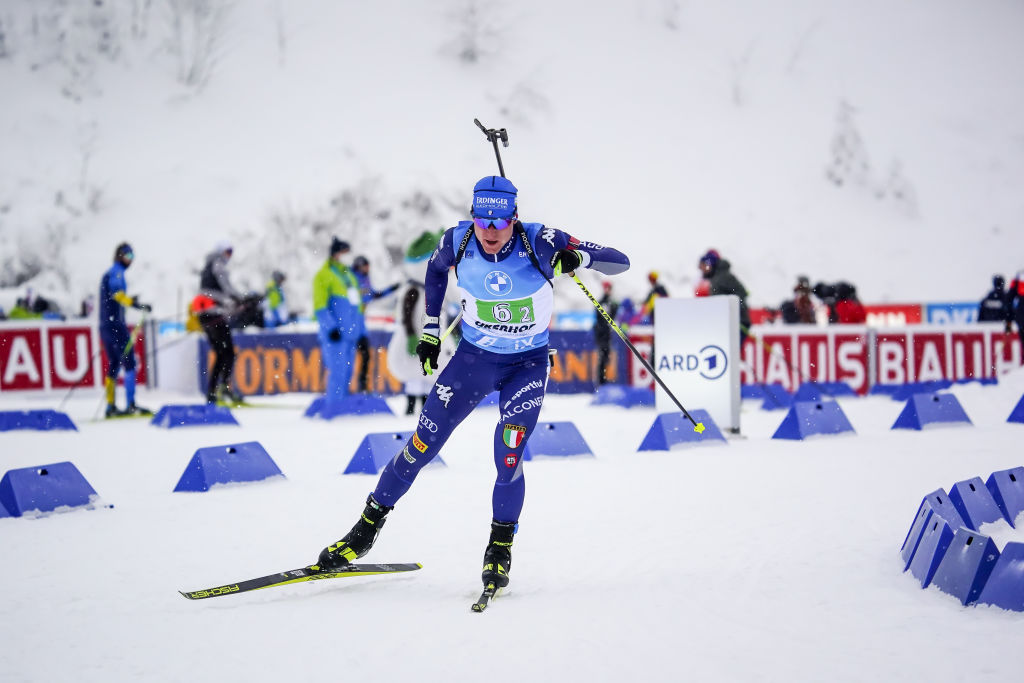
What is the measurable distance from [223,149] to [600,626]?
43.9m

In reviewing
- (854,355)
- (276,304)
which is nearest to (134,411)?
(276,304)

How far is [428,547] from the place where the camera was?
5.58 m

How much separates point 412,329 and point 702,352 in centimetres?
400

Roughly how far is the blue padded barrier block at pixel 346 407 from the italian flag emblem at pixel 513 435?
8.39 meters

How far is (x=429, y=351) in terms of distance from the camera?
5.12 m

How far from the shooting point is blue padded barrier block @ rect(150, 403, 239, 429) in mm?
12234

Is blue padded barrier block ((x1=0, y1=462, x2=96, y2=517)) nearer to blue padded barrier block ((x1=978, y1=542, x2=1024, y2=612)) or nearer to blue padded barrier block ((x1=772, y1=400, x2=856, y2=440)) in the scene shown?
blue padded barrier block ((x1=978, y1=542, x2=1024, y2=612))

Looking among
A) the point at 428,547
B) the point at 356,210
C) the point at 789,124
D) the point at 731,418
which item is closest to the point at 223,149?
the point at 356,210

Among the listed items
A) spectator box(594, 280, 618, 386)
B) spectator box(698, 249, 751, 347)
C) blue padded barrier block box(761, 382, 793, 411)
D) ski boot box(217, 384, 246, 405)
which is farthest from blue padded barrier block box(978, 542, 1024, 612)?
spectator box(594, 280, 618, 386)

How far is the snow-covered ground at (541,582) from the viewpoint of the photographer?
350cm

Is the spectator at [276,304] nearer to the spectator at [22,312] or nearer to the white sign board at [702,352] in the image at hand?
the spectator at [22,312]

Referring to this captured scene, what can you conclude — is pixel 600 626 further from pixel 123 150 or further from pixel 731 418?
pixel 123 150

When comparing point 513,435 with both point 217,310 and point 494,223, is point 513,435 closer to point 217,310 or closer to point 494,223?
point 494,223

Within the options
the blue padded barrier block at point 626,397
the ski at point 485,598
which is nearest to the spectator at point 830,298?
the blue padded barrier block at point 626,397
